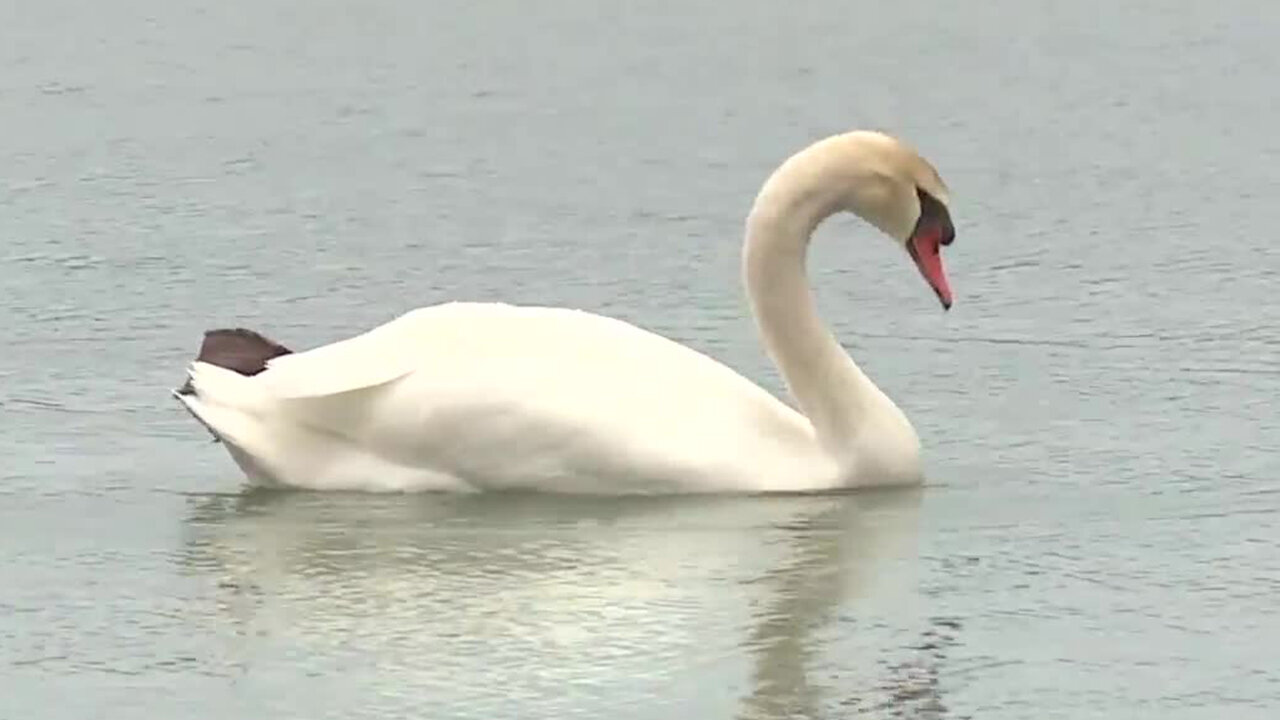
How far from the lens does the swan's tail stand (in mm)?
6906

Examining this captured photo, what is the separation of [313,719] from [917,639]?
3.39 ft

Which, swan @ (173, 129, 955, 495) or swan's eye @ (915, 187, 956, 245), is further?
swan's eye @ (915, 187, 956, 245)

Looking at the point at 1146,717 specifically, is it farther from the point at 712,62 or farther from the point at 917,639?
the point at 712,62

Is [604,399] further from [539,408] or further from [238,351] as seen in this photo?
[238,351]

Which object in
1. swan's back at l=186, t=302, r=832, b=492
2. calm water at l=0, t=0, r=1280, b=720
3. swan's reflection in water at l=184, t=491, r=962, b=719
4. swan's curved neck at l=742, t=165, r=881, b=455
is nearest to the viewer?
swan's reflection in water at l=184, t=491, r=962, b=719

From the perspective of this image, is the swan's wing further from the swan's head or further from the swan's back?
the swan's head

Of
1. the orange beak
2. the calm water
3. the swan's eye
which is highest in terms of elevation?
the swan's eye

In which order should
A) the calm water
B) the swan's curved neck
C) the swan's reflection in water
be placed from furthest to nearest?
the swan's curved neck < the calm water < the swan's reflection in water

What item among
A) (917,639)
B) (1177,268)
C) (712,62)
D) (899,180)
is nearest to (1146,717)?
(917,639)

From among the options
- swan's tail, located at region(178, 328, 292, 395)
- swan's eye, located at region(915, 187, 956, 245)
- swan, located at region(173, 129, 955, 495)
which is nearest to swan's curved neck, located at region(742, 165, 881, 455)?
swan, located at region(173, 129, 955, 495)

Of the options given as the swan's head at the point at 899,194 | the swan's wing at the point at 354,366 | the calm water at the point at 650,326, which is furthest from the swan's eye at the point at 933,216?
the swan's wing at the point at 354,366

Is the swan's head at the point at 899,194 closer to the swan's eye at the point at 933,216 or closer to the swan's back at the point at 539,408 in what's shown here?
the swan's eye at the point at 933,216

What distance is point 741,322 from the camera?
790 centimetres

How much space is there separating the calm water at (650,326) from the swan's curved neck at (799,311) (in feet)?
0.77
